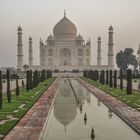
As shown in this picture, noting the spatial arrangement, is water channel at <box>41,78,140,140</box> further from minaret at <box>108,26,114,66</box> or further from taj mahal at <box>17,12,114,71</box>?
taj mahal at <box>17,12,114,71</box>

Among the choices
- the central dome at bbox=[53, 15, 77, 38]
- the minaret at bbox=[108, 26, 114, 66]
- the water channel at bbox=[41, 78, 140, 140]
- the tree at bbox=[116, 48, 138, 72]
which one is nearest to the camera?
the water channel at bbox=[41, 78, 140, 140]

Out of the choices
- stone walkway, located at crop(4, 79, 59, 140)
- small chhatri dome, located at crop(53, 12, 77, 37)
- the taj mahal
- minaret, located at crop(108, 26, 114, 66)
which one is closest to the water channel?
stone walkway, located at crop(4, 79, 59, 140)

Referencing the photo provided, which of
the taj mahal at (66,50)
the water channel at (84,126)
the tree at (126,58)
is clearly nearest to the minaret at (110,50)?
the taj mahal at (66,50)

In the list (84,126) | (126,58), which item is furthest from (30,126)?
(126,58)

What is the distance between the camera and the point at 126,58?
58.7 meters

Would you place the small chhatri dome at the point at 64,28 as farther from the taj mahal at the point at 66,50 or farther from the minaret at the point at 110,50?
the minaret at the point at 110,50

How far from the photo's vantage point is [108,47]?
56188mm

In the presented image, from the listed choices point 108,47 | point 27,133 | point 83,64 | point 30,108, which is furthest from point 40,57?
point 27,133

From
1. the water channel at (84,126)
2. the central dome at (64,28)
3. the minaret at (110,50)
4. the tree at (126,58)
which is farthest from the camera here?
the central dome at (64,28)

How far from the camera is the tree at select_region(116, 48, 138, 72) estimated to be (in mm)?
57572

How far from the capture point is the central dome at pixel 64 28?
192ft

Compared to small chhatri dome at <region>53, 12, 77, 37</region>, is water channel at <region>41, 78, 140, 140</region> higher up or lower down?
lower down

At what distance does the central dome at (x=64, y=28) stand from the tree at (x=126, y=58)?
895 centimetres

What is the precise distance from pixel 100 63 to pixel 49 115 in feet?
161
